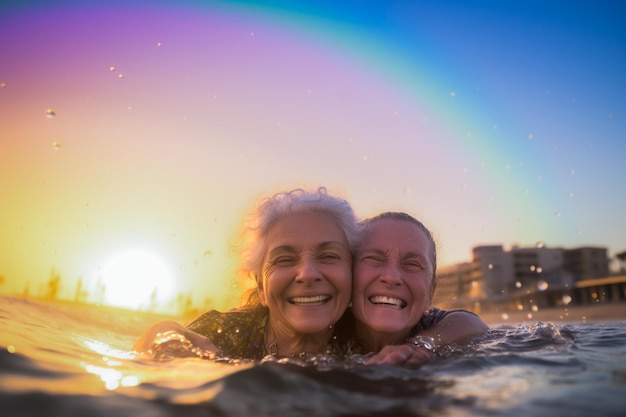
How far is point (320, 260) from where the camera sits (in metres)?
4.47

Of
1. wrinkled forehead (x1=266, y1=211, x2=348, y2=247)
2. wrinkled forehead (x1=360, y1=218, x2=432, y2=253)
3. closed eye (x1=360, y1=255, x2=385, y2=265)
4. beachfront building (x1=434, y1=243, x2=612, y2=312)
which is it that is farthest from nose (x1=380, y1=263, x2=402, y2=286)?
beachfront building (x1=434, y1=243, x2=612, y2=312)

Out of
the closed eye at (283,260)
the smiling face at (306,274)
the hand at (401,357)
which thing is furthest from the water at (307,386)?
the closed eye at (283,260)

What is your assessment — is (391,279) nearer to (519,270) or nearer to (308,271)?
(308,271)

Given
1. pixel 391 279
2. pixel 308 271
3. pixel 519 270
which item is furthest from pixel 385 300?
pixel 519 270

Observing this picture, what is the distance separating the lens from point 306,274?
4.23 m

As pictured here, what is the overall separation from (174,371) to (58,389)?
942 mm

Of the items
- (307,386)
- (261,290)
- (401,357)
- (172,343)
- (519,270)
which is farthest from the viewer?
(519,270)

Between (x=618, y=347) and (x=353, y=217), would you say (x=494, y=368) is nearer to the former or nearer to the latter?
(x=353, y=217)

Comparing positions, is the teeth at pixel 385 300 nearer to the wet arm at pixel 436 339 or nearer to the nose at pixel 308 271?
the wet arm at pixel 436 339

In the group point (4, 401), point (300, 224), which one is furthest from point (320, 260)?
point (4, 401)

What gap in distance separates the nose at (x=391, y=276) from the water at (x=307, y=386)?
0.72 metres

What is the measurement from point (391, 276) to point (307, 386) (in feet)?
6.24

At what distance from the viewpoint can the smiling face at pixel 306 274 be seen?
4.31 meters

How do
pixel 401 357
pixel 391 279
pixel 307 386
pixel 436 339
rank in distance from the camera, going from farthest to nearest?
pixel 436 339 → pixel 391 279 → pixel 401 357 → pixel 307 386
